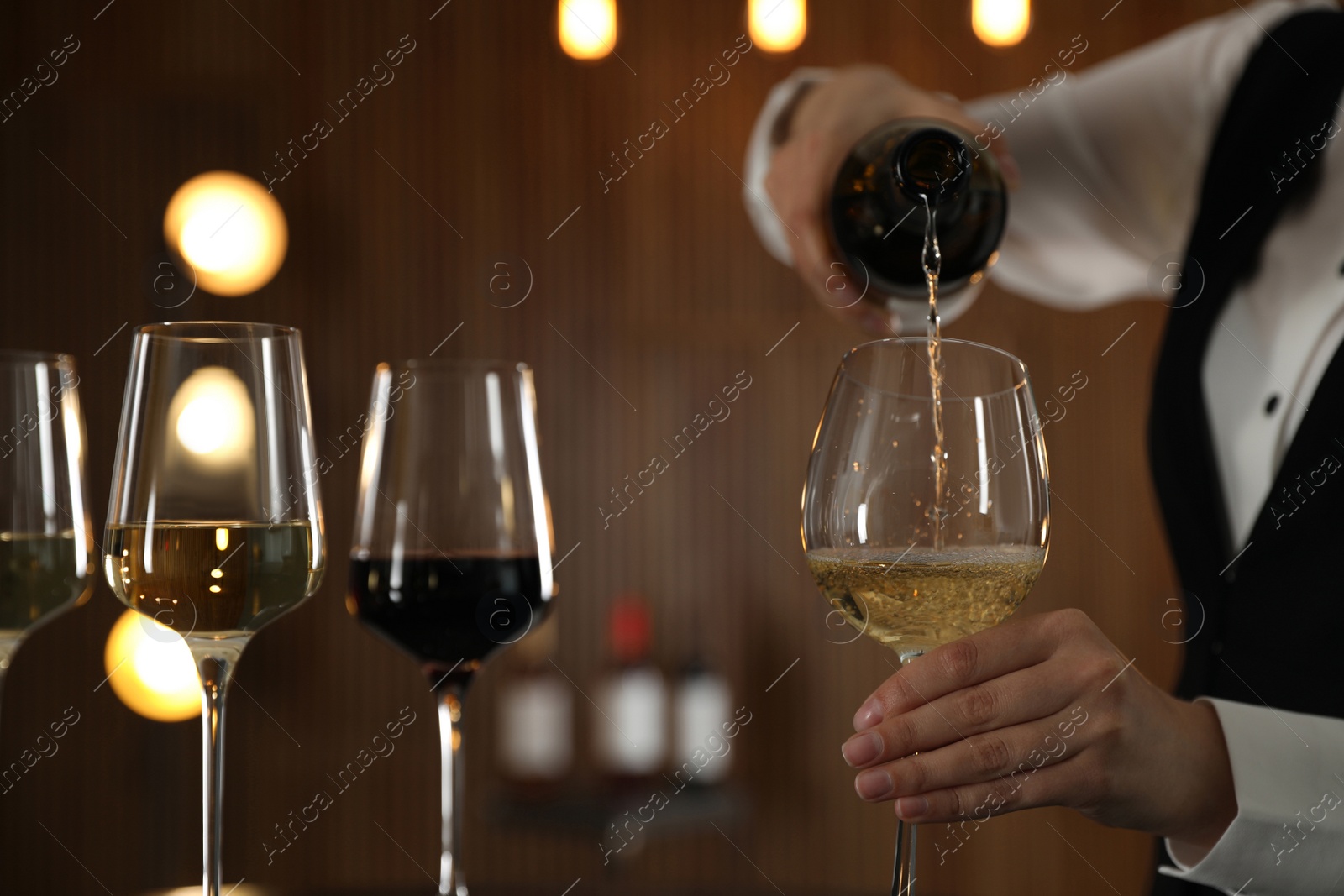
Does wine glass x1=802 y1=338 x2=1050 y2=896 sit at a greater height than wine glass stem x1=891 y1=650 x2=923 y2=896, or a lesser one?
greater

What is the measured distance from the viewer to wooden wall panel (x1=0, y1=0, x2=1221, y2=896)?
2850 millimetres

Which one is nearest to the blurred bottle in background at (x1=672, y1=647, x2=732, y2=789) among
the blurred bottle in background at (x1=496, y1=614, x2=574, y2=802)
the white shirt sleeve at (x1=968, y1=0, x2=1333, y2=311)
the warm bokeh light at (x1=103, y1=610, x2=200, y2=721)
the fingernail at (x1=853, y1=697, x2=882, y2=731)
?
the blurred bottle in background at (x1=496, y1=614, x2=574, y2=802)

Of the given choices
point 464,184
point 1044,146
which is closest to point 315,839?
point 464,184

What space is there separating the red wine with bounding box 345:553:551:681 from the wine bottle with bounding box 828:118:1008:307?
426mm

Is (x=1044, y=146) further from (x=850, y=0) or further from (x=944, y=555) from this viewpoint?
(x=850, y=0)

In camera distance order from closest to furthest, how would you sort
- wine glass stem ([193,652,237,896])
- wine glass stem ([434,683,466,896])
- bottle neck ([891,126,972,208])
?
1. wine glass stem ([193,652,237,896])
2. wine glass stem ([434,683,466,896])
3. bottle neck ([891,126,972,208])

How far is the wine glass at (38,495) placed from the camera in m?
0.80

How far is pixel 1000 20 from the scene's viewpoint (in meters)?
Result: 2.89

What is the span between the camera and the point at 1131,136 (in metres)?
1.52

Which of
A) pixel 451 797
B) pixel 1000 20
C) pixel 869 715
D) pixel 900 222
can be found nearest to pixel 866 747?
pixel 869 715

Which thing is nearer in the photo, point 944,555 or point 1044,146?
point 944,555

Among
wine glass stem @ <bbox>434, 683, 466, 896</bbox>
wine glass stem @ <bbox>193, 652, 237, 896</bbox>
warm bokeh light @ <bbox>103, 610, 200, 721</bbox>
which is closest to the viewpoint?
wine glass stem @ <bbox>193, 652, 237, 896</bbox>

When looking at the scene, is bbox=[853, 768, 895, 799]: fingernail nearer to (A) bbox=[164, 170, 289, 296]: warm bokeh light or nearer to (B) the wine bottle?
(B) the wine bottle

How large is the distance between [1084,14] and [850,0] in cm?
54
